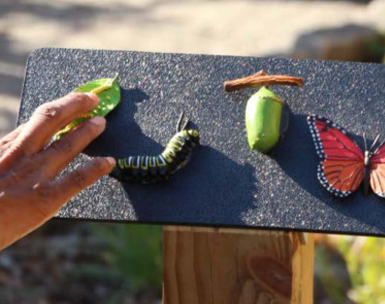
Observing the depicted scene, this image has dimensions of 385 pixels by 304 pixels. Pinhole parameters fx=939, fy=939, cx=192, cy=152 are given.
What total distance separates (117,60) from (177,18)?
152 inches

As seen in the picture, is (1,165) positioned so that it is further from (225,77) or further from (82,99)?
(225,77)

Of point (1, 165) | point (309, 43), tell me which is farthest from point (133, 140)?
point (309, 43)

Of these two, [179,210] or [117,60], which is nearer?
[179,210]

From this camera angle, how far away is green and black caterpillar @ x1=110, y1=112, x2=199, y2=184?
1889 mm

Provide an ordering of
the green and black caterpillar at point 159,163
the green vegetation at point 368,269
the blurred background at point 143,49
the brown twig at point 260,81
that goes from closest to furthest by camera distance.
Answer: the green and black caterpillar at point 159,163 → the brown twig at point 260,81 → the green vegetation at point 368,269 → the blurred background at point 143,49

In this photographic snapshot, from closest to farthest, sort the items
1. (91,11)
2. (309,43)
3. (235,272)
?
(235,272) → (309,43) → (91,11)

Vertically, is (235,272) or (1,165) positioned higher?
(1,165)

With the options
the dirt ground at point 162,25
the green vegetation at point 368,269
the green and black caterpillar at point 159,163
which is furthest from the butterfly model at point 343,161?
the dirt ground at point 162,25

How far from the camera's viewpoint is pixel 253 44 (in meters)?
5.41

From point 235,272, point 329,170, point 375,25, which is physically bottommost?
point 235,272

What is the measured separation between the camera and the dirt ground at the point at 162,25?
5.38m

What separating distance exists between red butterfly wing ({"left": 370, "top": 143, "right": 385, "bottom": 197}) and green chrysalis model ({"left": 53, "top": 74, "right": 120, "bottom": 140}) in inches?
21.9

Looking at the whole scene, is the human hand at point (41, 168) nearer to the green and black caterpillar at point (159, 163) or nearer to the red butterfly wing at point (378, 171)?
the green and black caterpillar at point (159, 163)

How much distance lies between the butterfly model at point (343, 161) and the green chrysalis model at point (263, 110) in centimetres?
8
